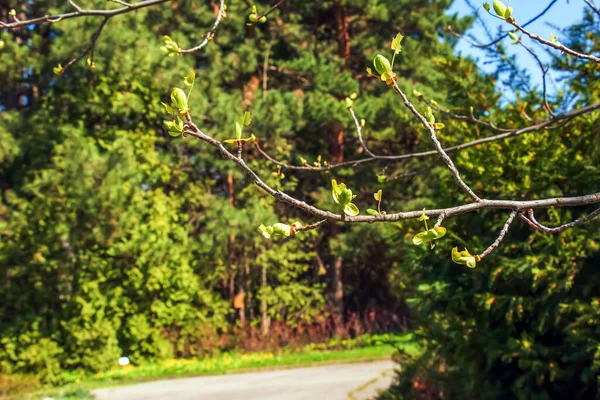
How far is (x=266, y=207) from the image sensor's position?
45.8 ft

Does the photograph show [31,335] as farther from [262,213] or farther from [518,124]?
[518,124]

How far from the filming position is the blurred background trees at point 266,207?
→ 15.2ft

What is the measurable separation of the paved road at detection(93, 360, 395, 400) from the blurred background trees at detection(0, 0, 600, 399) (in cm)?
130

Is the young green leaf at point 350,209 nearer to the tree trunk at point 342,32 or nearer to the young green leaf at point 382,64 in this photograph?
the young green leaf at point 382,64

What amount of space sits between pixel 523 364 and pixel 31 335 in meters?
9.05

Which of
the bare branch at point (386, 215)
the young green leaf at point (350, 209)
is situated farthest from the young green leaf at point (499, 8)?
the young green leaf at point (350, 209)

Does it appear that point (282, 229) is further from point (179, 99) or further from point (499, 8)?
point (499, 8)

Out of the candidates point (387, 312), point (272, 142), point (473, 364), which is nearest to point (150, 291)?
point (272, 142)

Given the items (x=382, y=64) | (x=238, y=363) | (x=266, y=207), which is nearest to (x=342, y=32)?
(x=266, y=207)

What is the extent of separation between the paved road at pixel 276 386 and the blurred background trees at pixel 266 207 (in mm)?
1298

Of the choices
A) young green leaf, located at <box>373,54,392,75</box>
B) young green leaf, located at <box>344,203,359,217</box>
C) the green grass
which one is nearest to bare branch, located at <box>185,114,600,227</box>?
young green leaf, located at <box>344,203,359,217</box>

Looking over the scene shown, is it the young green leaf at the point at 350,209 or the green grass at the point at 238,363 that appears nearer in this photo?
the young green leaf at the point at 350,209

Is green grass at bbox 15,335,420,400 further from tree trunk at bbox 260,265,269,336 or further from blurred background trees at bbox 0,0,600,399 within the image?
tree trunk at bbox 260,265,269,336

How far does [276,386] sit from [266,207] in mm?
5611
